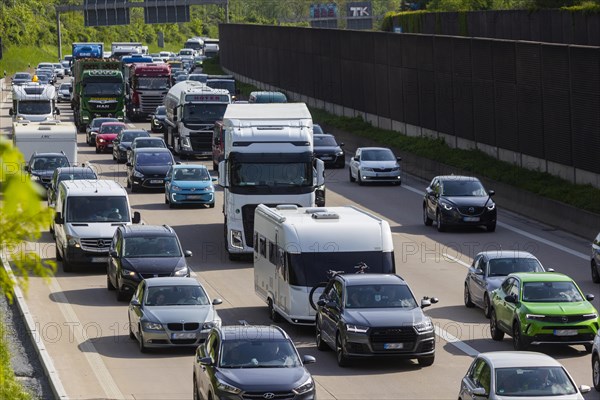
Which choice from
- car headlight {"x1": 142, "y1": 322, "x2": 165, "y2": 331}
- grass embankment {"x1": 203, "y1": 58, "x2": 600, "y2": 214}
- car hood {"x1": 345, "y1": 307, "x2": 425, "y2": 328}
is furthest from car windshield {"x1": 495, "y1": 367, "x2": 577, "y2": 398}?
grass embankment {"x1": 203, "y1": 58, "x2": 600, "y2": 214}

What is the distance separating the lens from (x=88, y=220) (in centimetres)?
3700

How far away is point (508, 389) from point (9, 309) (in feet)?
49.6

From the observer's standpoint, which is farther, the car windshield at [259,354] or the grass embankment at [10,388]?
the car windshield at [259,354]

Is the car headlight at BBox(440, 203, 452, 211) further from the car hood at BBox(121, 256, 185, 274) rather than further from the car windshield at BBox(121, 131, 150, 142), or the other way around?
the car windshield at BBox(121, 131, 150, 142)

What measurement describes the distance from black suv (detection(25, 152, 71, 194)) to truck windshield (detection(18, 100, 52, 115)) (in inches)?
740

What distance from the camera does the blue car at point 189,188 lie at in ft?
159

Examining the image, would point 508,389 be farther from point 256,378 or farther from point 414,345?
point 414,345

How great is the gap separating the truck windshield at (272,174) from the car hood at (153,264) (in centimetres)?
493

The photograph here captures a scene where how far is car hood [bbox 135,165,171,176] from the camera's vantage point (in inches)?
2089

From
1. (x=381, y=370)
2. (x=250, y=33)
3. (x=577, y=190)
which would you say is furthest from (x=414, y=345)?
(x=250, y=33)

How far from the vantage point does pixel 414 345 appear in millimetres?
23953

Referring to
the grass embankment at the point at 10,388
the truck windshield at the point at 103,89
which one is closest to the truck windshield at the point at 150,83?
the truck windshield at the point at 103,89

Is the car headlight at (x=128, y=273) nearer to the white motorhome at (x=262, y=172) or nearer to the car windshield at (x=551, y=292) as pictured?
the white motorhome at (x=262, y=172)

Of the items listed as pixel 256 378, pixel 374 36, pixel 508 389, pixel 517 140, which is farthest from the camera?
pixel 374 36
